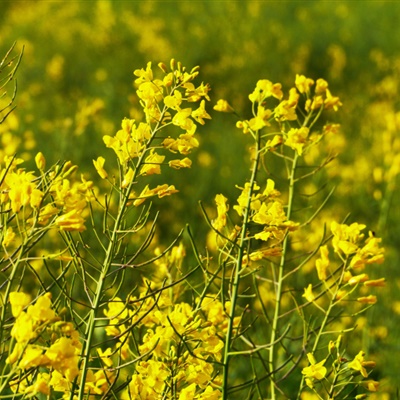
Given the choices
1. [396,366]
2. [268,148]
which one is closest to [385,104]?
[396,366]

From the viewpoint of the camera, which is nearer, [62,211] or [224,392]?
[62,211]

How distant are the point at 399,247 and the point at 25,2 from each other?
30.8 ft

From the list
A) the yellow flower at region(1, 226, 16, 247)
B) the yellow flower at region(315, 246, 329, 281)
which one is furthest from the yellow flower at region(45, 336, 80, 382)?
the yellow flower at region(315, 246, 329, 281)

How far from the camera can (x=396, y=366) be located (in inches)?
137

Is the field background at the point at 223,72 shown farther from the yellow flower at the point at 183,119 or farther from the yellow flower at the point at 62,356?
the yellow flower at the point at 62,356

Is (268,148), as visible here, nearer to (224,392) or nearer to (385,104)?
(224,392)

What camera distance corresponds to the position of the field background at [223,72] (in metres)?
5.32

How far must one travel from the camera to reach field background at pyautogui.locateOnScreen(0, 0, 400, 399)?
5316 mm

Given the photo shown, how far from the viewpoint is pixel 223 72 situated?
911cm

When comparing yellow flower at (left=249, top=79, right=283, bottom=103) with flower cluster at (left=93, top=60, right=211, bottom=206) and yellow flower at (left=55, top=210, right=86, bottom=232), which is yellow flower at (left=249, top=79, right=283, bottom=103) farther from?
yellow flower at (left=55, top=210, right=86, bottom=232)

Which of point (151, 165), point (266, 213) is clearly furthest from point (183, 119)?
point (266, 213)

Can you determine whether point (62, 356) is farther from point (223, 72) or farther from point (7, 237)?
point (223, 72)

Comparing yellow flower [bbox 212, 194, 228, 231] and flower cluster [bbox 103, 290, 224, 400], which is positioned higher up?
yellow flower [bbox 212, 194, 228, 231]

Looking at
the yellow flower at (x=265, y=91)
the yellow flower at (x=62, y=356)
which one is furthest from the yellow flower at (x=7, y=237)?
the yellow flower at (x=265, y=91)
